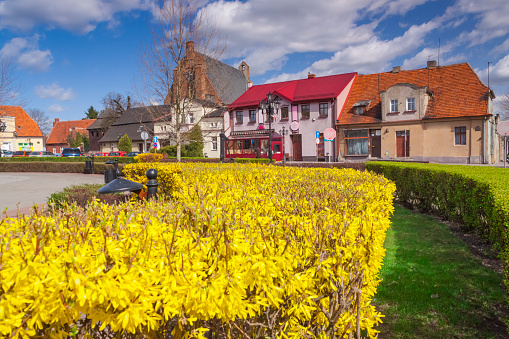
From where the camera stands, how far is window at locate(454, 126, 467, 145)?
27706 mm

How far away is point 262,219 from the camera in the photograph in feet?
7.73

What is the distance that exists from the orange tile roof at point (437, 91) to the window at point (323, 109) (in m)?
1.61

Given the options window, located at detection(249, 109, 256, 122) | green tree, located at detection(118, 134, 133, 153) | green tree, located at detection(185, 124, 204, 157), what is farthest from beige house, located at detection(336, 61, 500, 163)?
green tree, located at detection(118, 134, 133, 153)

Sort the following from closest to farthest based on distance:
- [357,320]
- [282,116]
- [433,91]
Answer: [357,320] < [433,91] < [282,116]

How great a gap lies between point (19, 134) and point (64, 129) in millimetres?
16251

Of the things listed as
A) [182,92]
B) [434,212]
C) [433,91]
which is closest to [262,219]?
[434,212]

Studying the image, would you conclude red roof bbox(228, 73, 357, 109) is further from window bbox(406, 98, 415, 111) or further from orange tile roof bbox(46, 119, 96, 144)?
orange tile roof bbox(46, 119, 96, 144)

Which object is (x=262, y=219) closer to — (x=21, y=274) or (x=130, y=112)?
(x=21, y=274)

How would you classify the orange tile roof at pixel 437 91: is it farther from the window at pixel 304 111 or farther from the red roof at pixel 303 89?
the window at pixel 304 111

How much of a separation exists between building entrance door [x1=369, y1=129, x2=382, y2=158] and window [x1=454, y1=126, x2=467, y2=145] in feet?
20.5

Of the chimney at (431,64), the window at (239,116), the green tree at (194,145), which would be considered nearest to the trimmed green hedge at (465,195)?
the chimney at (431,64)

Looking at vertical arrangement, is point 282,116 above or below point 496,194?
above

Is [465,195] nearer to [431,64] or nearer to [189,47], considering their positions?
[189,47]

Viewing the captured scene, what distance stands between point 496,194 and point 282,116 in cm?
3275
